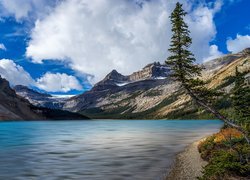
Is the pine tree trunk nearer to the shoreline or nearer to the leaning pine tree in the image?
the leaning pine tree

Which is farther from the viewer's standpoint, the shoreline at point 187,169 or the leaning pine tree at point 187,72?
the shoreline at point 187,169

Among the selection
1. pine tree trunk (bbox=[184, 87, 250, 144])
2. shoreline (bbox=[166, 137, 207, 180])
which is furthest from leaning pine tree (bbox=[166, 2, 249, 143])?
shoreline (bbox=[166, 137, 207, 180])

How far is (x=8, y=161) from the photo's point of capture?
47.6m

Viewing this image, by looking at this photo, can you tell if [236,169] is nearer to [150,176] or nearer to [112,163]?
[150,176]

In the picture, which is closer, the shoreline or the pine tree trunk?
the pine tree trunk

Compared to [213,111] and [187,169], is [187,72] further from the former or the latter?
[187,169]

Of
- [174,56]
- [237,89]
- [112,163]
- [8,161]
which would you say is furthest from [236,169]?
[8,161]

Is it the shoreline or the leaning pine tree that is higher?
the leaning pine tree

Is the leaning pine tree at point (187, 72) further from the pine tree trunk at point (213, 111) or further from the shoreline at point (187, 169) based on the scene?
the shoreline at point (187, 169)

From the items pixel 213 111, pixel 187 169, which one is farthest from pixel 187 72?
pixel 187 169

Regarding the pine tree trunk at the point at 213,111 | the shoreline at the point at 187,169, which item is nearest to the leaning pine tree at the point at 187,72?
the pine tree trunk at the point at 213,111

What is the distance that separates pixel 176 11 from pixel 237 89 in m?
30.2

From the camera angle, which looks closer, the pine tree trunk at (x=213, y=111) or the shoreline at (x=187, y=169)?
the pine tree trunk at (x=213, y=111)

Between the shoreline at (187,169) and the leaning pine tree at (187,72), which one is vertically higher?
the leaning pine tree at (187,72)
